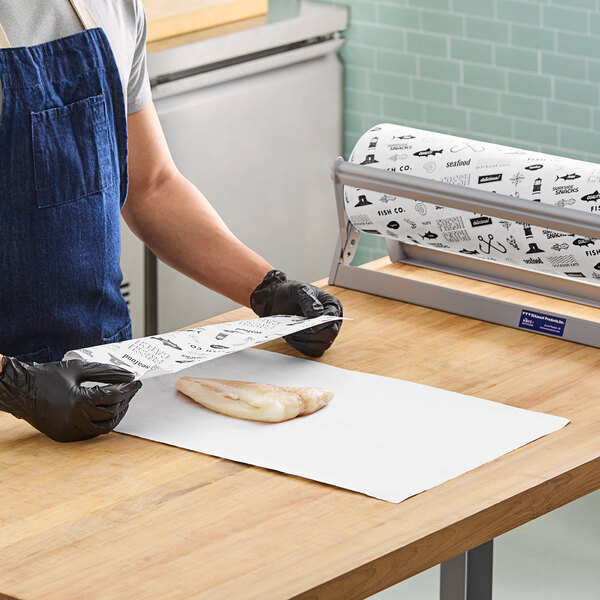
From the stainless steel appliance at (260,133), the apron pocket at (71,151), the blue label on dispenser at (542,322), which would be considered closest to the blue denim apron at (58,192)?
the apron pocket at (71,151)

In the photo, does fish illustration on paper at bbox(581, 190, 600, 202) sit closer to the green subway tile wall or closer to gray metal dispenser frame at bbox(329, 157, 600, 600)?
gray metal dispenser frame at bbox(329, 157, 600, 600)

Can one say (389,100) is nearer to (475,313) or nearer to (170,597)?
(475,313)

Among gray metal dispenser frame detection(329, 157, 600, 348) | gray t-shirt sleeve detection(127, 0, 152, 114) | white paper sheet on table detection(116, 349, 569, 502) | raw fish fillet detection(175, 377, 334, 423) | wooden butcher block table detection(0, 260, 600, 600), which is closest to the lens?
wooden butcher block table detection(0, 260, 600, 600)

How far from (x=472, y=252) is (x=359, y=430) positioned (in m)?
0.57

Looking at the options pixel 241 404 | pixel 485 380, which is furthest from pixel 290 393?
pixel 485 380

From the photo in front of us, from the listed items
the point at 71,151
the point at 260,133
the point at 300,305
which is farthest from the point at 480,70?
the point at 71,151

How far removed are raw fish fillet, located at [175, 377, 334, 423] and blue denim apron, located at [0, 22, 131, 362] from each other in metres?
0.26

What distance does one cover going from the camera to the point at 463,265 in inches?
83.2

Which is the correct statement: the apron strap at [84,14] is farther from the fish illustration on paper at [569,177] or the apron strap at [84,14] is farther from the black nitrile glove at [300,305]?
the fish illustration on paper at [569,177]

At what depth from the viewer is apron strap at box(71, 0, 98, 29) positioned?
179 centimetres

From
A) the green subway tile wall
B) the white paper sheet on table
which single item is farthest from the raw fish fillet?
the green subway tile wall

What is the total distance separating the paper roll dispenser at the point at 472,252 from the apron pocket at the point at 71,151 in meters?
0.43

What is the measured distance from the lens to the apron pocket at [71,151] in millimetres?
1752

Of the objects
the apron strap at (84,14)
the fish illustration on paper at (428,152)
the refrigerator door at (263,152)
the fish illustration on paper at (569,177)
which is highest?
the apron strap at (84,14)
